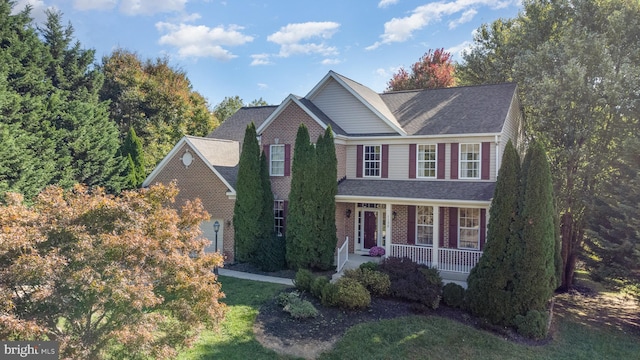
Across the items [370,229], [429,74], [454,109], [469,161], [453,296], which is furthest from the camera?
[429,74]

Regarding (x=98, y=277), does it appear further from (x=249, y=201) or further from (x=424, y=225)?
(x=424, y=225)

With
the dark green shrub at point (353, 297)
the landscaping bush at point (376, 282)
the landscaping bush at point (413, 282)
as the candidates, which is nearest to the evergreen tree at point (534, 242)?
the landscaping bush at point (413, 282)

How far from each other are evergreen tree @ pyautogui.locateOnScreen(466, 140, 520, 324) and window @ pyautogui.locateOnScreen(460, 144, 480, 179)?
165 inches

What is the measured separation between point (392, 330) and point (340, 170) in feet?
29.6

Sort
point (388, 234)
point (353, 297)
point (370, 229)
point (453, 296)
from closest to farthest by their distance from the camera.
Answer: point (353, 297) < point (453, 296) < point (388, 234) < point (370, 229)

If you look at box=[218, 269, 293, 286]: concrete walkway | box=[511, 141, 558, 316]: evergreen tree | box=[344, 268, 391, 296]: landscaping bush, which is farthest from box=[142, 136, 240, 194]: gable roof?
box=[511, 141, 558, 316]: evergreen tree

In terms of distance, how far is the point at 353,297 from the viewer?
1180 cm

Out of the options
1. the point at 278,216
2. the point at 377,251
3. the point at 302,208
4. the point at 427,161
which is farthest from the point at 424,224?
the point at 278,216

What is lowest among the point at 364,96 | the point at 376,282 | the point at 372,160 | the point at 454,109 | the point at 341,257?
the point at 376,282

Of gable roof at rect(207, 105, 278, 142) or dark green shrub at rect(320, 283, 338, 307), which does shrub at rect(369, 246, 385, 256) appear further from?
gable roof at rect(207, 105, 278, 142)

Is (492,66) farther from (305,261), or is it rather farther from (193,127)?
(193,127)

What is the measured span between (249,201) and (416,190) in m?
7.34

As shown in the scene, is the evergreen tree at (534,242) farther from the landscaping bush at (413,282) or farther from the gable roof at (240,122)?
the gable roof at (240,122)

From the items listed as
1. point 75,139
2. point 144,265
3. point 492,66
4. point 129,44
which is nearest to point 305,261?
point 144,265
